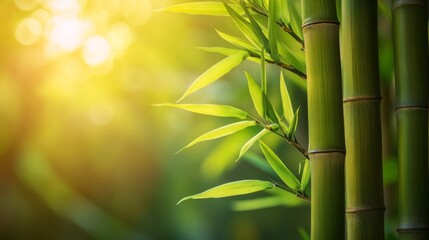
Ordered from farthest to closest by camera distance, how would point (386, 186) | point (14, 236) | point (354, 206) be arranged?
point (14, 236) < point (386, 186) < point (354, 206)

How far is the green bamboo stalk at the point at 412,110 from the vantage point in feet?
2.64

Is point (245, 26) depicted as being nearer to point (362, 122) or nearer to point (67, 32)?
point (362, 122)

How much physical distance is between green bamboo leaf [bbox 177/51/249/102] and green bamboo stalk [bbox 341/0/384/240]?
0.49 feet

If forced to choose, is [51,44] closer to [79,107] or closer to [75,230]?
[79,107]

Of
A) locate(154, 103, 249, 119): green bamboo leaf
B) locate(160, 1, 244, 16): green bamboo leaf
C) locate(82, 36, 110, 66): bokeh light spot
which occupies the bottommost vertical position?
locate(154, 103, 249, 119): green bamboo leaf

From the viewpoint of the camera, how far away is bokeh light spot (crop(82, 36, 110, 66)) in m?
2.20

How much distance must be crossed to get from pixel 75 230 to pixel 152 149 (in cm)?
40

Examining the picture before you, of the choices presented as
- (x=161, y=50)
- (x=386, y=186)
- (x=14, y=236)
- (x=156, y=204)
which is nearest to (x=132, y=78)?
(x=161, y=50)

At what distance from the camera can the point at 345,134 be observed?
791 millimetres

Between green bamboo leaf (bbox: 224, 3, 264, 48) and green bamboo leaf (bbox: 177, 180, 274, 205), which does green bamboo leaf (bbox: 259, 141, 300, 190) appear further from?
green bamboo leaf (bbox: 224, 3, 264, 48)

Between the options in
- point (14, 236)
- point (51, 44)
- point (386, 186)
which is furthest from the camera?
point (14, 236)

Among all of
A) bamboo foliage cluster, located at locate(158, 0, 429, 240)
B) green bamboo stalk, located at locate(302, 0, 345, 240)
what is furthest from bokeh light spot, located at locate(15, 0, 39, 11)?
green bamboo stalk, located at locate(302, 0, 345, 240)

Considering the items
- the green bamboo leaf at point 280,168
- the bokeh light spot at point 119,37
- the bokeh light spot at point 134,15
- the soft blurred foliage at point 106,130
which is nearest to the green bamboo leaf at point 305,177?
the green bamboo leaf at point 280,168

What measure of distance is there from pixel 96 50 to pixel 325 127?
158 centimetres
